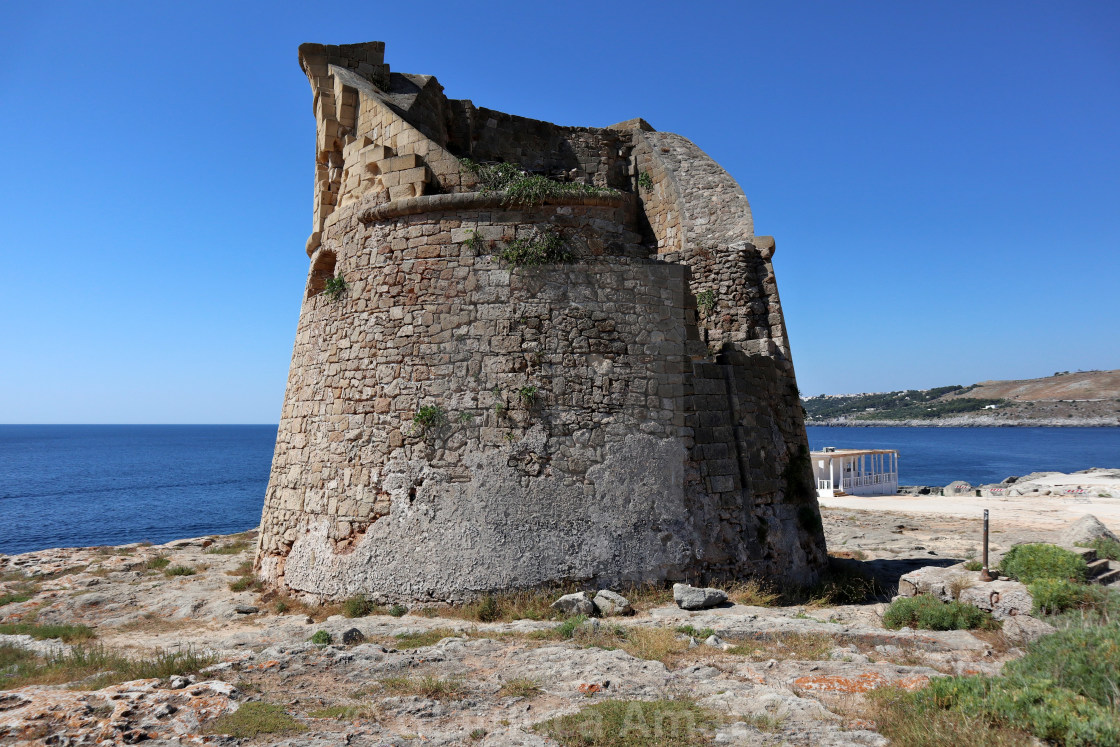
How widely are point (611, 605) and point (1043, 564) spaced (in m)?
4.84

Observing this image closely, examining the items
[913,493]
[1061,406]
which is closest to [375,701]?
[913,493]

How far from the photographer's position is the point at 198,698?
4719 mm

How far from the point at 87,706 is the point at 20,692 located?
36.2 inches

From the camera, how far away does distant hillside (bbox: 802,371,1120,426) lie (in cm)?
14738

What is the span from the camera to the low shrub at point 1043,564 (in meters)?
6.89

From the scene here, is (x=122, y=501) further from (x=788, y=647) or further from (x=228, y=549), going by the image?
(x=788, y=647)

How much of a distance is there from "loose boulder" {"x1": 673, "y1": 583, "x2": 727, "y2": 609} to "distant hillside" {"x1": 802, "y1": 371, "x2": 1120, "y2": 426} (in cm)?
13923

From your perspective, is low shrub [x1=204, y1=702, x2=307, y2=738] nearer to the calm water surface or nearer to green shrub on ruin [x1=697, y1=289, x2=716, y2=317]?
green shrub on ruin [x1=697, y1=289, x2=716, y2=317]

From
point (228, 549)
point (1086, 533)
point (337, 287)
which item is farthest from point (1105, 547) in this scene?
point (228, 549)

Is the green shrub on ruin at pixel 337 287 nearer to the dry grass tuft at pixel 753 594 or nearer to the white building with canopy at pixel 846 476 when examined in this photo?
the dry grass tuft at pixel 753 594

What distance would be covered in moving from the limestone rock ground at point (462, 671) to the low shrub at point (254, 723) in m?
0.07

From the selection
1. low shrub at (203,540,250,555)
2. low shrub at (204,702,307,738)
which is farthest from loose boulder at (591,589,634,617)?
low shrub at (203,540,250,555)

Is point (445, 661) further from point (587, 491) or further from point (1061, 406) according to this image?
point (1061, 406)

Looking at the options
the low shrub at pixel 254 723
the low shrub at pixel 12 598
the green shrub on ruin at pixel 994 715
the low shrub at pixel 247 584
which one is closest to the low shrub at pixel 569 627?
the low shrub at pixel 254 723
